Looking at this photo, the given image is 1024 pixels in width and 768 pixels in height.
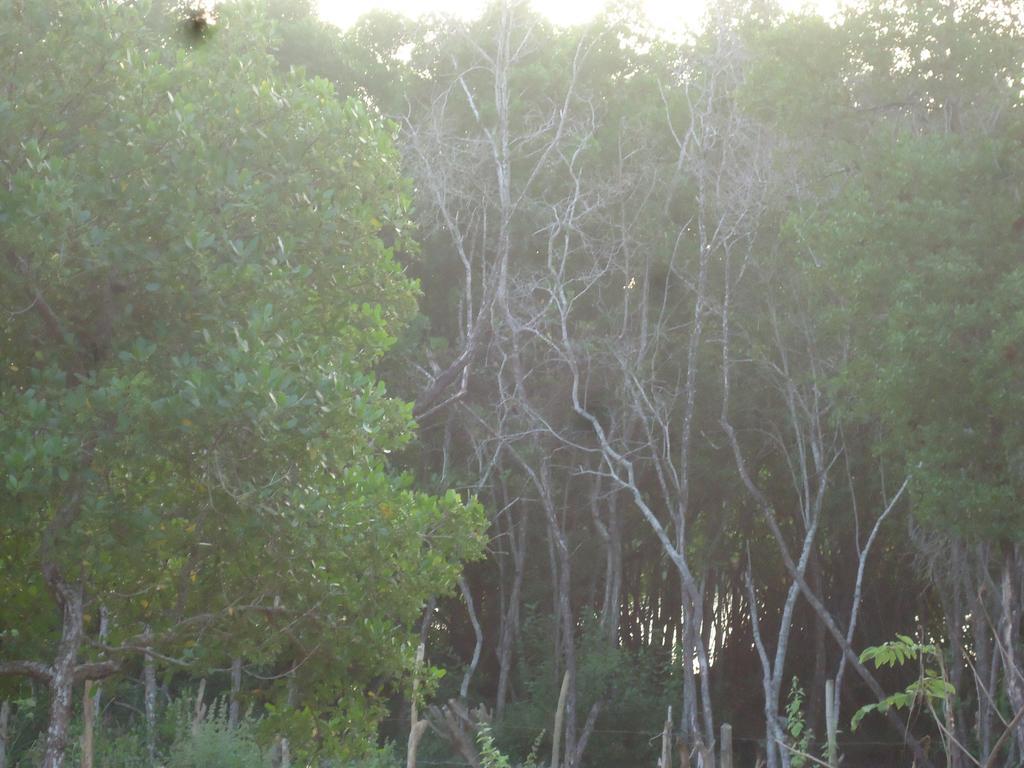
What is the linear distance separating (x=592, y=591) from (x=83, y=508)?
20347 mm

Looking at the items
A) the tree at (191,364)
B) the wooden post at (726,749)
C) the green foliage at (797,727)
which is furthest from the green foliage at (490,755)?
the green foliage at (797,727)

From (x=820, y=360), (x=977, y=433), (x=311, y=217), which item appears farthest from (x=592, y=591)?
(x=311, y=217)

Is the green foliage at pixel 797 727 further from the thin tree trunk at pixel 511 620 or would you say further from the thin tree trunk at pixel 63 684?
the thin tree trunk at pixel 511 620

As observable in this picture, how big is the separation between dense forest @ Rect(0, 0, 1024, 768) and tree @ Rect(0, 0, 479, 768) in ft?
0.12

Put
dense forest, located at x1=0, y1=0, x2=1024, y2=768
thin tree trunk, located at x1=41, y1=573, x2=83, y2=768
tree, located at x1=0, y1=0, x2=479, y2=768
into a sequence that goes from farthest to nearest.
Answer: dense forest, located at x1=0, y1=0, x2=1024, y2=768 < thin tree trunk, located at x1=41, y1=573, x2=83, y2=768 < tree, located at x1=0, y1=0, x2=479, y2=768

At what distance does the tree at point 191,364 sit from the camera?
8.65 meters

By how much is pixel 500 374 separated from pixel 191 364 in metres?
16.4

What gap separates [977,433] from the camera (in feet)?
51.8

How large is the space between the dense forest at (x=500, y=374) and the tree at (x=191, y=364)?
0.04 meters

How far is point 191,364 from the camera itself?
8.81 m

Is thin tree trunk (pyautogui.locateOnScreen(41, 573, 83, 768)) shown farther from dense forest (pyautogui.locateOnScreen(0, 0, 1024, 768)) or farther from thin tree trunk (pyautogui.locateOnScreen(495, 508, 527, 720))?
thin tree trunk (pyautogui.locateOnScreen(495, 508, 527, 720))

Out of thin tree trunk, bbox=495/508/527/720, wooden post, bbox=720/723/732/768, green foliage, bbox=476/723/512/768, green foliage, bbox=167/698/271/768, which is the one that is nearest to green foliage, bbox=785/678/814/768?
wooden post, bbox=720/723/732/768

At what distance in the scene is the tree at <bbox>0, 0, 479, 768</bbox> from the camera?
340 inches

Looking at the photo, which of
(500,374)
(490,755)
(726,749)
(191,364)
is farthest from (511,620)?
(191,364)
